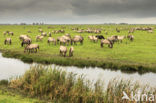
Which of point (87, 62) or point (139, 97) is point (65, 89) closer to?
point (139, 97)

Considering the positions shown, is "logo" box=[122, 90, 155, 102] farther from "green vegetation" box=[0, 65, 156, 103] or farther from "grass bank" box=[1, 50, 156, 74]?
"grass bank" box=[1, 50, 156, 74]

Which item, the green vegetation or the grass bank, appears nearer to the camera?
the green vegetation

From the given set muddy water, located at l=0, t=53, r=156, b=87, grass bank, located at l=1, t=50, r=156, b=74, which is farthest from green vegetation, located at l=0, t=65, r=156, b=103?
grass bank, located at l=1, t=50, r=156, b=74

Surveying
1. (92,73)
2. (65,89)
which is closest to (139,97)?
(65,89)

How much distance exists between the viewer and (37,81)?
1447 cm

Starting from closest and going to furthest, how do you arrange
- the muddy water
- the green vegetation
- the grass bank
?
the green vegetation
the muddy water
the grass bank

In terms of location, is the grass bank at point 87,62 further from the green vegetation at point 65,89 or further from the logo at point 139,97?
the logo at point 139,97

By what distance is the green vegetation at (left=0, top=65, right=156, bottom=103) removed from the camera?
1248 centimetres

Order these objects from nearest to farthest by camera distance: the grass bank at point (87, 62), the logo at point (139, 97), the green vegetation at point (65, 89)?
1. the logo at point (139, 97)
2. the green vegetation at point (65, 89)
3. the grass bank at point (87, 62)

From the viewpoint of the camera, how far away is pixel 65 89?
534 inches

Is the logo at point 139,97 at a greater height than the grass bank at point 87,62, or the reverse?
the logo at point 139,97

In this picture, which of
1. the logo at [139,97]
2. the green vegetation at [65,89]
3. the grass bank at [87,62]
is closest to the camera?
the logo at [139,97]

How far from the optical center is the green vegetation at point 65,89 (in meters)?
12.5

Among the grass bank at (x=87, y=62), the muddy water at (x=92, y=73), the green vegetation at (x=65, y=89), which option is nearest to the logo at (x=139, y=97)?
the green vegetation at (x=65, y=89)
